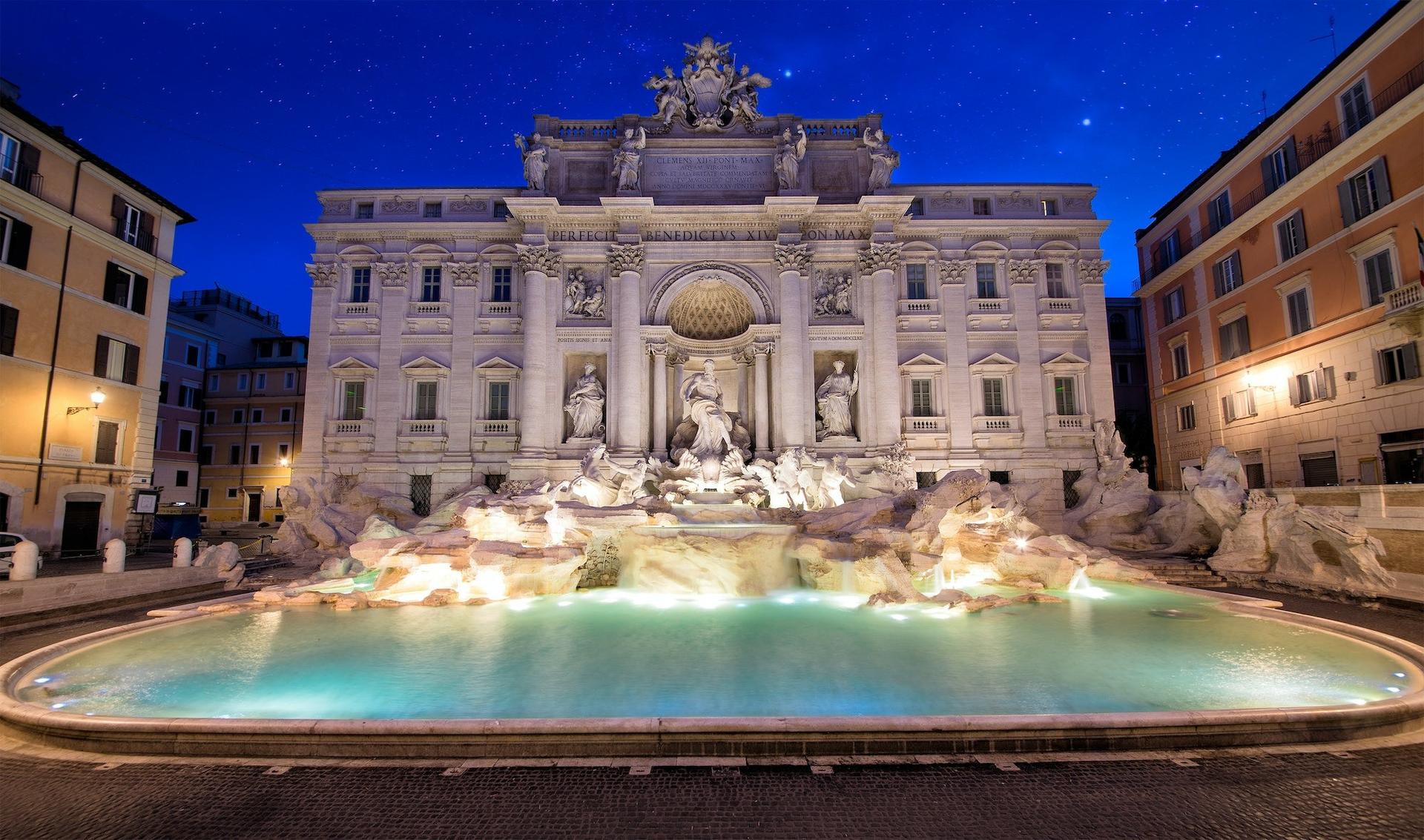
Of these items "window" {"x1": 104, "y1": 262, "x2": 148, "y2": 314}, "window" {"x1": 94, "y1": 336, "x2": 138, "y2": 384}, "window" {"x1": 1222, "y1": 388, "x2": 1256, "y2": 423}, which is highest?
"window" {"x1": 104, "y1": 262, "x2": 148, "y2": 314}

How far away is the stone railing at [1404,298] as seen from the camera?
699 inches

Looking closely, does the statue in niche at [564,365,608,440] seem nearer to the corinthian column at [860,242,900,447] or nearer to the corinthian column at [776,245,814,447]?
the corinthian column at [776,245,814,447]

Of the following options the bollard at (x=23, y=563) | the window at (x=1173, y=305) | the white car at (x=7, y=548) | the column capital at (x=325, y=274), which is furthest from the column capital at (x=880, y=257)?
the white car at (x=7, y=548)

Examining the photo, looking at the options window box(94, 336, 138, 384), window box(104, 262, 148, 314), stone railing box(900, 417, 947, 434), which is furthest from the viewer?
stone railing box(900, 417, 947, 434)

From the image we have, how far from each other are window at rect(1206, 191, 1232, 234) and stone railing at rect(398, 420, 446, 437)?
103ft

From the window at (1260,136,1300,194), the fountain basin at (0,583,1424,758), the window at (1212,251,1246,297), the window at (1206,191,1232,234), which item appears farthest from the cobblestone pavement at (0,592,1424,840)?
the window at (1206,191,1232,234)

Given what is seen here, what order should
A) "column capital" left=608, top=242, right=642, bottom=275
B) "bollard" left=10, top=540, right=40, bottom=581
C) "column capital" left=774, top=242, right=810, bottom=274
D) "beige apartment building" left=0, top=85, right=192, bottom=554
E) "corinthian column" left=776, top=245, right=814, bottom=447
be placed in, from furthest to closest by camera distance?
"column capital" left=608, top=242, right=642, bottom=275 → "column capital" left=774, top=242, right=810, bottom=274 → "corinthian column" left=776, top=245, right=814, bottom=447 → "beige apartment building" left=0, top=85, right=192, bottom=554 → "bollard" left=10, top=540, right=40, bottom=581

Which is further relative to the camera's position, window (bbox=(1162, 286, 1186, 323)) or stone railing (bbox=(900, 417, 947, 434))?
window (bbox=(1162, 286, 1186, 323))

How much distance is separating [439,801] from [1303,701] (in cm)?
779

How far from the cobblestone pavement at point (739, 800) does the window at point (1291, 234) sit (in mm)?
23745

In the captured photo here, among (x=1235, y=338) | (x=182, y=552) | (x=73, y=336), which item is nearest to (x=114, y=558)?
(x=182, y=552)

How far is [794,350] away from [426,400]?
14632 mm

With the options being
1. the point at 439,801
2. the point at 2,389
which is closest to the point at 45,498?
the point at 2,389

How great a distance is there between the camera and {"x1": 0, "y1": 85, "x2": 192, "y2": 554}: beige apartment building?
62.1ft
